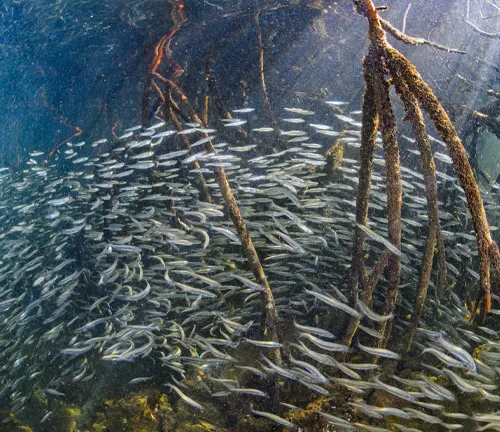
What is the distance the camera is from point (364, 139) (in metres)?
4.11

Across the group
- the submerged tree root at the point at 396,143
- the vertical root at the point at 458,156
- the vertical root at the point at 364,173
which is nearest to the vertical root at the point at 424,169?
the submerged tree root at the point at 396,143

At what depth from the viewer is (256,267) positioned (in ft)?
16.0

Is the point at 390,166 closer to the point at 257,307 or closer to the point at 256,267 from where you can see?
the point at 256,267

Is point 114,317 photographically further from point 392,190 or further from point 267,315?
point 392,190

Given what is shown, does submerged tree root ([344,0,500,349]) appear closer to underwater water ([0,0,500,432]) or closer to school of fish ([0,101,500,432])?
underwater water ([0,0,500,432])

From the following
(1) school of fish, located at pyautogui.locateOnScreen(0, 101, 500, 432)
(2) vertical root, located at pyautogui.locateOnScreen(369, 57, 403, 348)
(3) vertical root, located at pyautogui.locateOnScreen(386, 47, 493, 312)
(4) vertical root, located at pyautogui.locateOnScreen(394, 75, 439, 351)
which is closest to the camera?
(3) vertical root, located at pyautogui.locateOnScreen(386, 47, 493, 312)

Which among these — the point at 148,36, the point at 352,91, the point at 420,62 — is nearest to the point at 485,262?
the point at 148,36

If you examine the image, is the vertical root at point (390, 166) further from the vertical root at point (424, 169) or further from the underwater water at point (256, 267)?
the vertical root at point (424, 169)

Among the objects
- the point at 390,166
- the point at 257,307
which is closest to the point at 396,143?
the point at 390,166

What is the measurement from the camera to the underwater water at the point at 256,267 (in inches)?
162

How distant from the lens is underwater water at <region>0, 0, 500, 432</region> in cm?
412

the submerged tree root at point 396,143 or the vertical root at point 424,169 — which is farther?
the vertical root at point 424,169

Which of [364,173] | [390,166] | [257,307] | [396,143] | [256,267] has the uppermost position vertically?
[396,143]

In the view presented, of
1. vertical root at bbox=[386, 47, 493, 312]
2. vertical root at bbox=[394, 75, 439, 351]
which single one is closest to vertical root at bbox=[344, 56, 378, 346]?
vertical root at bbox=[394, 75, 439, 351]
